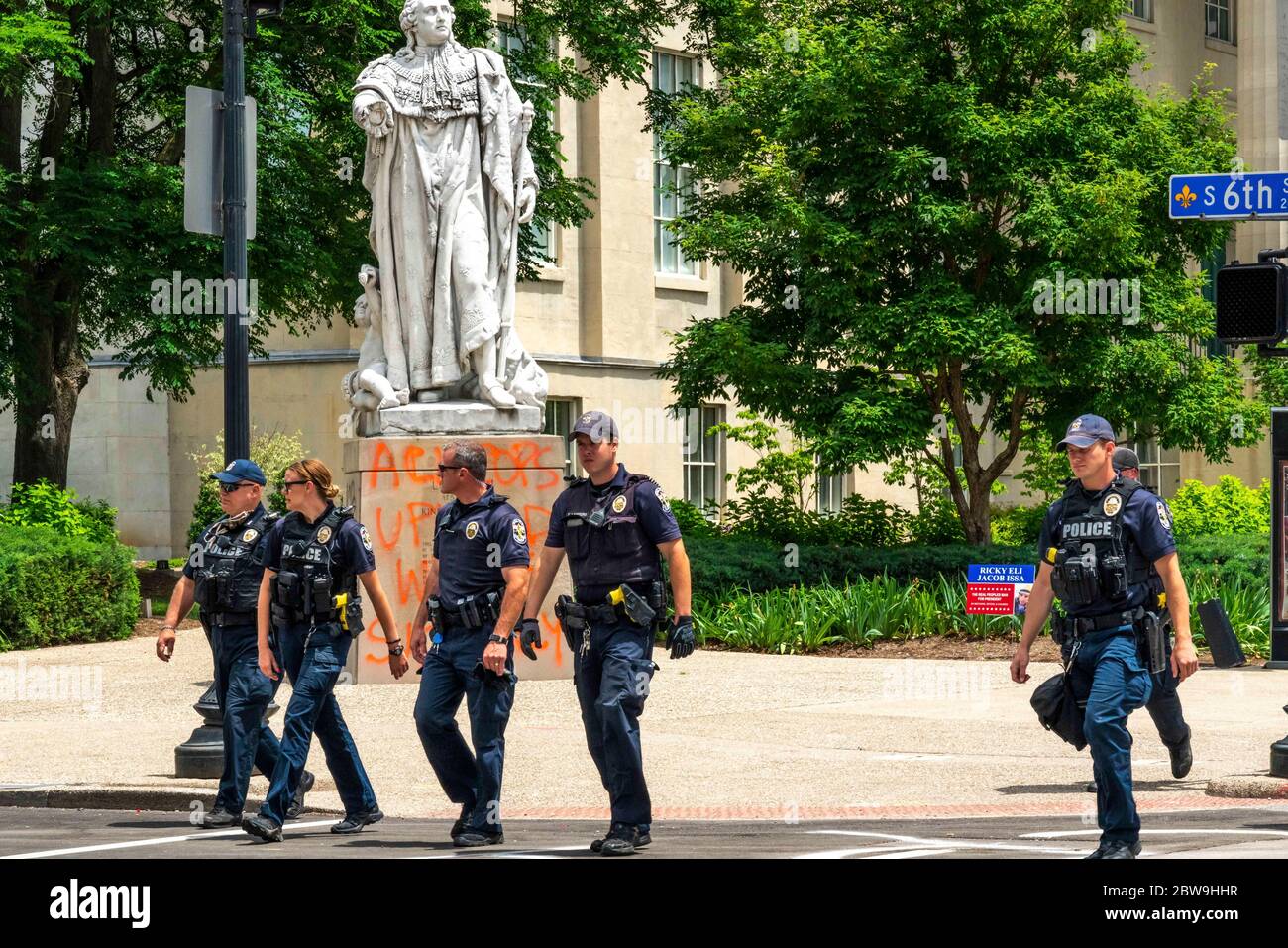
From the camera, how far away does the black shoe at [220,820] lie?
34.1 ft

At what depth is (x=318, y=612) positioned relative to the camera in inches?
386

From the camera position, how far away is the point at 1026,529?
89.9 feet

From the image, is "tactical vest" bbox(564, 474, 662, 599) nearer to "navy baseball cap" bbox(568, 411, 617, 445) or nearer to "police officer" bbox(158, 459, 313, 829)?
"navy baseball cap" bbox(568, 411, 617, 445)

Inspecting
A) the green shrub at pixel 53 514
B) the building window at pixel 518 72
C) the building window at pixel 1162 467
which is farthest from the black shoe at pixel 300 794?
the building window at pixel 1162 467

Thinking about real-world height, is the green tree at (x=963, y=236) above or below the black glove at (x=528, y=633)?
above

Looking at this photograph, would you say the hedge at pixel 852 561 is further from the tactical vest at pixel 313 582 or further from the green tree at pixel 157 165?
the tactical vest at pixel 313 582

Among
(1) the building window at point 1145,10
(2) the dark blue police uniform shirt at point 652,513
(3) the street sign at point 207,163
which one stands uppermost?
(1) the building window at point 1145,10

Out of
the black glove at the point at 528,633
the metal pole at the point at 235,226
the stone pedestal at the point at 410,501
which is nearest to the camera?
the black glove at the point at 528,633

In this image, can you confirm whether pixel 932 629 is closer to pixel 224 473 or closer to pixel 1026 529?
pixel 1026 529

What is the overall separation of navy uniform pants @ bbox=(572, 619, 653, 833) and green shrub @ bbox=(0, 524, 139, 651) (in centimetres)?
1219

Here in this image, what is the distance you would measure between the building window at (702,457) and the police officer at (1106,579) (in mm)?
27765

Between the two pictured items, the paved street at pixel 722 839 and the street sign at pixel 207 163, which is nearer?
the paved street at pixel 722 839

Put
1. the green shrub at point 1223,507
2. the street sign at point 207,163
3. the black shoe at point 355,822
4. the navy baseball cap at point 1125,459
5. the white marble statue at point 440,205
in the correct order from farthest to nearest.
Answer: the green shrub at point 1223,507, the white marble statue at point 440,205, the street sign at point 207,163, the navy baseball cap at point 1125,459, the black shoe at point 355,822
